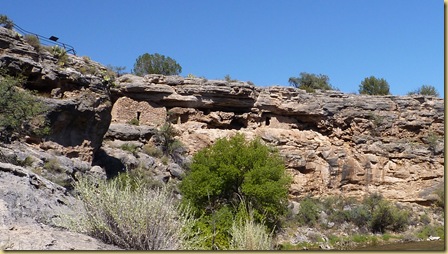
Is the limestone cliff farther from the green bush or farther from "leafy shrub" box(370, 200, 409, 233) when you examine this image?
"leafy shrub" box(370, 200, 409, 233)

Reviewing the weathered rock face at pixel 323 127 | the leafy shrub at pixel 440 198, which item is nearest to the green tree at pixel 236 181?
the weathered rock face at pixel 323 127

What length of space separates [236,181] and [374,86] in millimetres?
26929

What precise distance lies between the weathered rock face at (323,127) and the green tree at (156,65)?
26.5ft

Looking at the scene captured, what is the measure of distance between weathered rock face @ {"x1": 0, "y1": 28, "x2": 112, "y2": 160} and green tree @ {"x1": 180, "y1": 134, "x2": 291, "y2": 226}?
15.6 ft

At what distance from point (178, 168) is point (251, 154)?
305 inches

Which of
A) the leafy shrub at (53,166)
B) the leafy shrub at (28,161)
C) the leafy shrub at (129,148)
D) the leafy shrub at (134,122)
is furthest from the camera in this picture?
the leafy shrub at (134,122)

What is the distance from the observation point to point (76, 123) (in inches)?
859

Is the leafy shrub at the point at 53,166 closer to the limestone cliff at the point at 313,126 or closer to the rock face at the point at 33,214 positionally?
the rock face at the point at 33,214

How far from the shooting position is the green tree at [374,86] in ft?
146

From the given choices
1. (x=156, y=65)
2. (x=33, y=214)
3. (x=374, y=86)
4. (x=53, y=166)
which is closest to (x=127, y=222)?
(x=33, y=214)

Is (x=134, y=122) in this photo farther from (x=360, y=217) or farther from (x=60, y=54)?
(x=360, y=217)

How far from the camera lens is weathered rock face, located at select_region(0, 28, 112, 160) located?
67.9ft

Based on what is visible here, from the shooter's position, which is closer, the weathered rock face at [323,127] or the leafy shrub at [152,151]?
the leafy shrub at [152,151]

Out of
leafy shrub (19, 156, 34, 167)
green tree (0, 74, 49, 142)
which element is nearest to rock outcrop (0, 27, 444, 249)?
green tree (0, 74, 49, 142)
